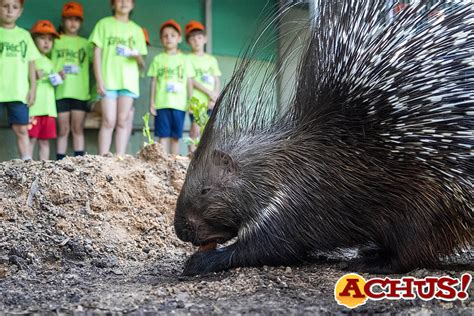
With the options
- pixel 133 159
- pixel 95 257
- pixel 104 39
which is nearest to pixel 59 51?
pixel 104 39

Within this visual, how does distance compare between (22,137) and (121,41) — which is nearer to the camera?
(22,137)

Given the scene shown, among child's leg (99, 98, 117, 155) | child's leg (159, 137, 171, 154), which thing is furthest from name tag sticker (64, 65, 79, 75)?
child's leg (159, 137, 171, 154)

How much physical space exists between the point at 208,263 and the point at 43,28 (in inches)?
163

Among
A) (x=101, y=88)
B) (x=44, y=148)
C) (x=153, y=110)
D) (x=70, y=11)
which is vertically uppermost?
(x=70, y=11)

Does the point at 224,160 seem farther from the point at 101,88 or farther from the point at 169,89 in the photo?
the point at 169,89

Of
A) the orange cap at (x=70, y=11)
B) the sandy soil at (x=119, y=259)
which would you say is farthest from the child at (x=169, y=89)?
the sandy soil at (x=119, y=259)

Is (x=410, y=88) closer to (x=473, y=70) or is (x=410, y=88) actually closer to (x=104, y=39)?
(x=473, y=70)

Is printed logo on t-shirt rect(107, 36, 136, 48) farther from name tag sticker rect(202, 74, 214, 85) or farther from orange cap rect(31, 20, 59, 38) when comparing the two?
name tag sticker rect(202, 74, 214, 85)

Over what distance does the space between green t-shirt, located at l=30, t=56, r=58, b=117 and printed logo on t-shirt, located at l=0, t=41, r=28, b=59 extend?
322 mm

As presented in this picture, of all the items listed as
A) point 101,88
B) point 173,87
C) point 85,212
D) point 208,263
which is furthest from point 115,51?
point 208,263

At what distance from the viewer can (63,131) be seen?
618 centimetres

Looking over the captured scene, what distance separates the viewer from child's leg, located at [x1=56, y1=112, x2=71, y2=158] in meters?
6.13

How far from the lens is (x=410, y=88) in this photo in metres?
2.49

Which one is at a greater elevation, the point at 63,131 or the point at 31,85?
the point at 31,85
